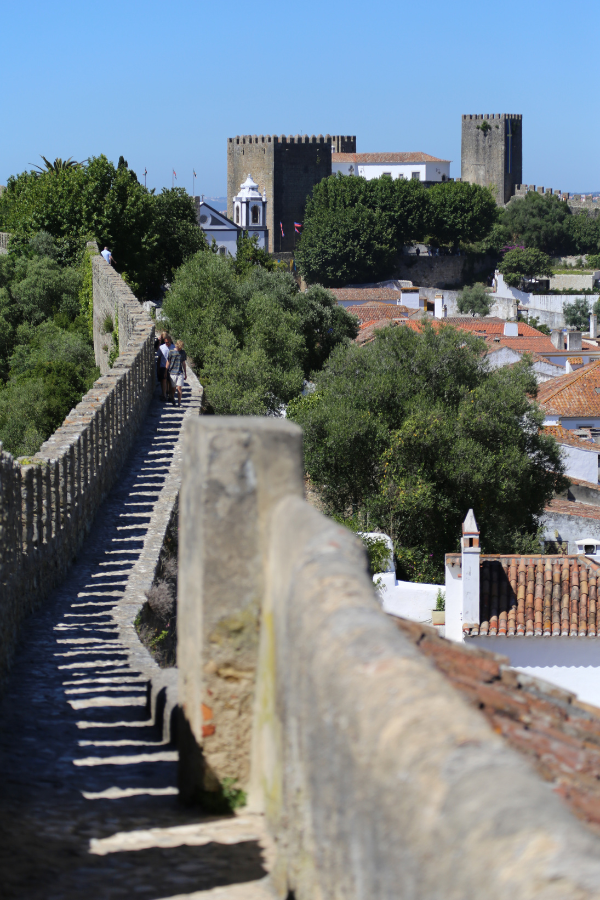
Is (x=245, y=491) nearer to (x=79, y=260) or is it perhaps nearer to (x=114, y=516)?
(x=114, y=516)

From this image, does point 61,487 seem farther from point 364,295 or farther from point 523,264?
point 523,264

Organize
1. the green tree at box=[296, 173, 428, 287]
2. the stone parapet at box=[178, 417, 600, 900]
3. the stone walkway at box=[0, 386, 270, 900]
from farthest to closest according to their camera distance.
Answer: the green tree at box=[296, 173, 428, 287], the stone walkway at box=[0, 386, 270, 900], the stone parapet at box=[178, 417, 600, 900]

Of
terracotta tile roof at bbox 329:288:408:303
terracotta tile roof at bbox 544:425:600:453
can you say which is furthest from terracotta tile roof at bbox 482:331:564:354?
terracotta tile roof at bbox 329:288:408:303

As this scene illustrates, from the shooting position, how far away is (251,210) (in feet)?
288

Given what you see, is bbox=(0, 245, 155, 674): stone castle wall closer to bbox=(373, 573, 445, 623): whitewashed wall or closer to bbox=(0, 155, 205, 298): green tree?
bbox=(373, 573, 445, 623): whitewashed wall

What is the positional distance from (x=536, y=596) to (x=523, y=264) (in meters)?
69.1

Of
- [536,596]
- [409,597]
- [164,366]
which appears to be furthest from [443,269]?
[164,366]

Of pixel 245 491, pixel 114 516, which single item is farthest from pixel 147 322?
pixel 245 491

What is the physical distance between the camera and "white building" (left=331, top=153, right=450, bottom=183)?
338ft

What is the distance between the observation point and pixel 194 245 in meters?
37.5

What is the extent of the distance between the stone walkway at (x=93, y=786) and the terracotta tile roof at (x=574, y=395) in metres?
29.6

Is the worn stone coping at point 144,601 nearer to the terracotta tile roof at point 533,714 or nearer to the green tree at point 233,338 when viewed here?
the terracotta tile roof at point 533,714

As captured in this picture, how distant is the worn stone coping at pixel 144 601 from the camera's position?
6.08m

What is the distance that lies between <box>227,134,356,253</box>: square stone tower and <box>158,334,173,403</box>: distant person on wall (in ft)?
240
